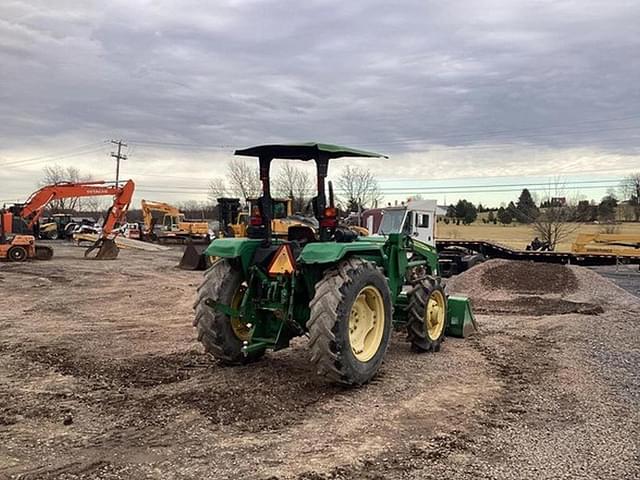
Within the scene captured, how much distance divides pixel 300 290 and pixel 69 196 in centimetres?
2616

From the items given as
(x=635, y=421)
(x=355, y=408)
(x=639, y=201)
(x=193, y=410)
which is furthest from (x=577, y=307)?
(x=639, y=201)

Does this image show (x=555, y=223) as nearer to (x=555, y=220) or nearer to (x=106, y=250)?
(x=555, y=220)

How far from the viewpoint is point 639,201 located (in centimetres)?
6725

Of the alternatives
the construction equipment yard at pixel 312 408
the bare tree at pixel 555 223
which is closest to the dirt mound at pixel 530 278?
the construction equipment yard at pixel 312 408

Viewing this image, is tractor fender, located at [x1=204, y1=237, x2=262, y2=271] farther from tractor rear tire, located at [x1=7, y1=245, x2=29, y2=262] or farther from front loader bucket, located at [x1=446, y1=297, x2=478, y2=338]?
tractor rear tire, located at [x1=7, y1=245, x2=29, y2=262]

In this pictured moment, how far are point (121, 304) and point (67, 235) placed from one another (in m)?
37.7

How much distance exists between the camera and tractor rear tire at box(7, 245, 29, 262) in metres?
24.8

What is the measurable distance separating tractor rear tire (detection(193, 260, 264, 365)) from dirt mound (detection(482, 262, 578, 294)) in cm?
1029

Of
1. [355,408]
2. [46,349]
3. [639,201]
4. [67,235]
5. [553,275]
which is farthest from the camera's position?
[639,201]

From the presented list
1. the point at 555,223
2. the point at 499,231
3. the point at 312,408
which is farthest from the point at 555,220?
the point at 312,408

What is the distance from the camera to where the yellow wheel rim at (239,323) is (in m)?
7.14

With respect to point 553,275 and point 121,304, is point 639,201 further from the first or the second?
point 121,304

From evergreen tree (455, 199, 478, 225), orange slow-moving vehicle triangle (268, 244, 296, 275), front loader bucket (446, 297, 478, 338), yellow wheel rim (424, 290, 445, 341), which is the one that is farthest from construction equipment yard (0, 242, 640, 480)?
evergreen tree (455, 199, 478, 225)

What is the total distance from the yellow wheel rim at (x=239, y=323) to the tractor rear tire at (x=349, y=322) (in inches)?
50.3
